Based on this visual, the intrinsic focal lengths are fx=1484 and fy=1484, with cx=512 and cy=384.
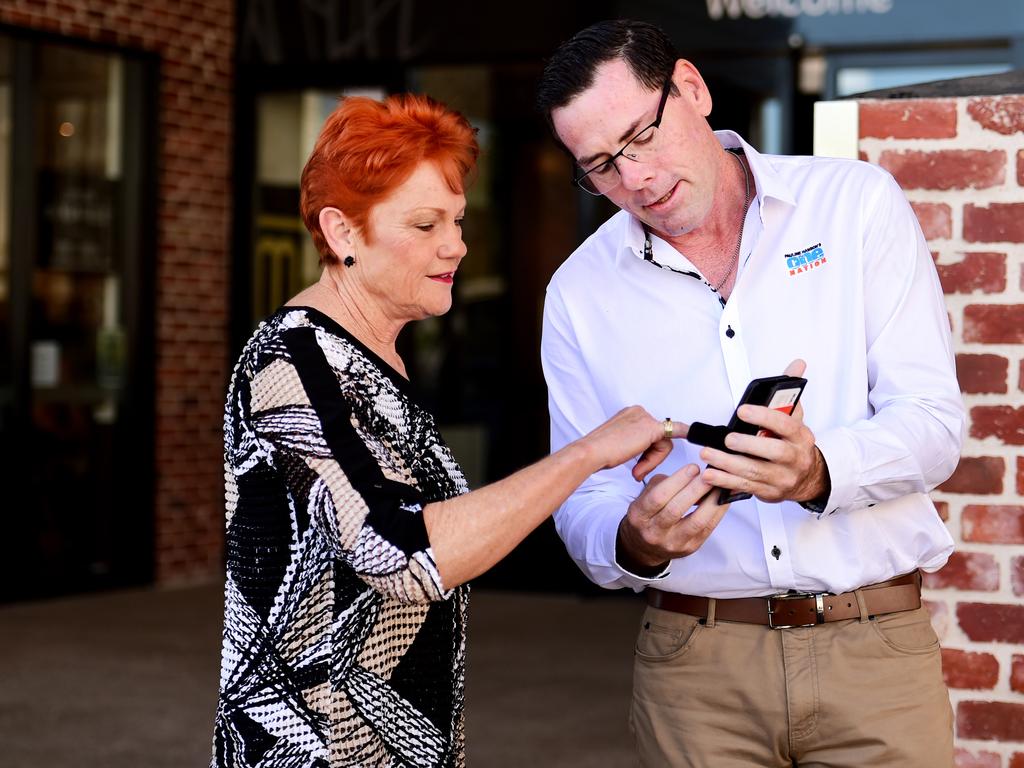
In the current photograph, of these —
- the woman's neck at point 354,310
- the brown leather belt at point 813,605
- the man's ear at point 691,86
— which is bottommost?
the brown leather belt at point 813,605

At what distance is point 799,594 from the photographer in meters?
2.38

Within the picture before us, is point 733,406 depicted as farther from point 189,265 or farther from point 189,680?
point 189,265

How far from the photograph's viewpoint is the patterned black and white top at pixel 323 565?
2076mm

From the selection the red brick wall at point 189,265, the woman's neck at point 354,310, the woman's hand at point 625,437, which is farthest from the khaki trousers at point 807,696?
the red brick wall at point 189,265

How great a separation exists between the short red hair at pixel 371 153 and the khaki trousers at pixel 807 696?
0.85 m

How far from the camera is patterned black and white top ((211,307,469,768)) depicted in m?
2.08

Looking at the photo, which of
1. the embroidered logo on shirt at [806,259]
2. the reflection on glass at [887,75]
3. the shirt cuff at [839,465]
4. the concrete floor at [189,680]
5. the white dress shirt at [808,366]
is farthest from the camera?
the reflection on glass at [887,75]

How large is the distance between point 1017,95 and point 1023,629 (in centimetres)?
102

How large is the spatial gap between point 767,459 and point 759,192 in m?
0.56

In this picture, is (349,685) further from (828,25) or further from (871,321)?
(828,25)

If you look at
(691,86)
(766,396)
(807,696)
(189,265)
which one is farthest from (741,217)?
(189,265)

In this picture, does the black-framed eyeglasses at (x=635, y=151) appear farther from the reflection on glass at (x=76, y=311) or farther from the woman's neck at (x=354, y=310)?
the reflection on glass at (x=76, y=311)

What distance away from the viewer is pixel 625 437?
2164 mm

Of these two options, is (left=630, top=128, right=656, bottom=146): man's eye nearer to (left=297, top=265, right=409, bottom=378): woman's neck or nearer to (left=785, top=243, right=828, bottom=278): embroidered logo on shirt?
(left=785, top=243, right=828, bottom=278): embroidered logo on shirt
